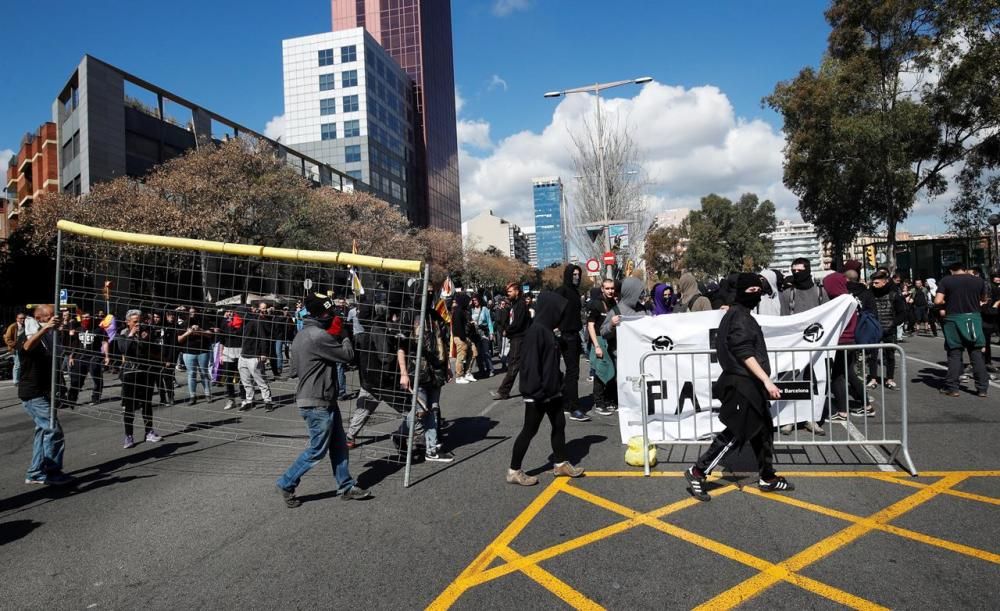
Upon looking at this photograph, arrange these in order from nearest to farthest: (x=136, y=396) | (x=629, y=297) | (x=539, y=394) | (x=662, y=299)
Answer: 1. (x=539, y=394)
2. (x=136, y=396)
3. (x=629, y=297)
4. (x=662, y=299)

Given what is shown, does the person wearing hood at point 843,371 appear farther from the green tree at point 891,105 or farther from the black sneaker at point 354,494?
the green tree at point 891,105

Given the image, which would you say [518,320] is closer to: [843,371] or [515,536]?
[843,371]

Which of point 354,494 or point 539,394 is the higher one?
point 539,394

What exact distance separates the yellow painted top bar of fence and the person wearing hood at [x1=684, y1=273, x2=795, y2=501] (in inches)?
108

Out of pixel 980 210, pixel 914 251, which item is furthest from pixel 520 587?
pixel 914 251

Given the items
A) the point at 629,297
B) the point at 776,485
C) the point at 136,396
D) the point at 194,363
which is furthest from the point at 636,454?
the point at 194,363

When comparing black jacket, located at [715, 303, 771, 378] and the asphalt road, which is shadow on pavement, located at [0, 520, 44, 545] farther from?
black jacket, located at [715, 303, 771, 378]

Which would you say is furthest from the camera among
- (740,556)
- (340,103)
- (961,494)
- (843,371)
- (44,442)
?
(340,103)

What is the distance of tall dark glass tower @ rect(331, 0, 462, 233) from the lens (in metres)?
93.9

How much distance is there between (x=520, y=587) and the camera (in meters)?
3.61

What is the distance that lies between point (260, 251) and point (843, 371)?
6.60m

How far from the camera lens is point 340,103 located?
7388cm

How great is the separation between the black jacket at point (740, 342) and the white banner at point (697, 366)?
1.54 m

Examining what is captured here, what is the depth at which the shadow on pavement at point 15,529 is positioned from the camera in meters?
4.82
